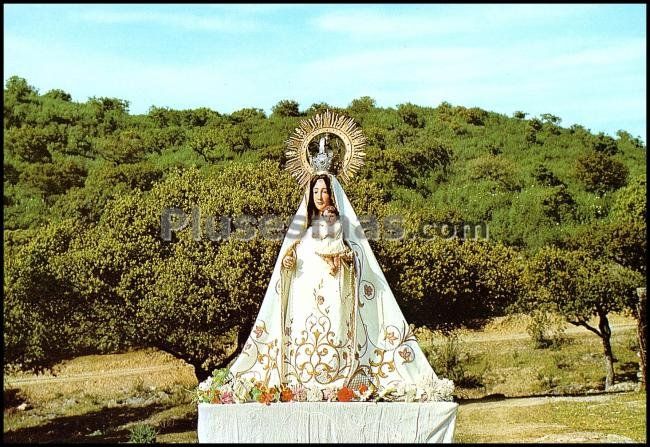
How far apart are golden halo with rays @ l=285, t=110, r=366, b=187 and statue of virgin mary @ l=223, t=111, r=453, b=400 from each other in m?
0.23

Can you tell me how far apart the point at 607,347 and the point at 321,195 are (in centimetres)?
862

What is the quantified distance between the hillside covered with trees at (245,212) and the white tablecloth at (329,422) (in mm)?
5904

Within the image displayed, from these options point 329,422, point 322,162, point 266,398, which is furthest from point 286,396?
point 322,162

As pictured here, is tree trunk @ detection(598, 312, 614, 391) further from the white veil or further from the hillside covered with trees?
the white veil

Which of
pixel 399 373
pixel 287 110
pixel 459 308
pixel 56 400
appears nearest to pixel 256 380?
pixel 399 373

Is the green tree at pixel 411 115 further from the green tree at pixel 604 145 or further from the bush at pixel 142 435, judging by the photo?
the bush at pixel 142 435

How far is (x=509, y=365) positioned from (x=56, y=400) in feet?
25.5

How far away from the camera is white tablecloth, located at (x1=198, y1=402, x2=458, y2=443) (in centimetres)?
847

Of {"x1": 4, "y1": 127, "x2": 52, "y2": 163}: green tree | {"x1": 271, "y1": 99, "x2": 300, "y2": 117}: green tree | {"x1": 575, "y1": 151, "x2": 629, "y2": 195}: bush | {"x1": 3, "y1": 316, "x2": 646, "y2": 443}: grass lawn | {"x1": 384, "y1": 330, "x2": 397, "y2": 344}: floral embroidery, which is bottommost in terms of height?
{"x1": 3, "y1": 316, "x2": 646, "y2": 443}: grass lawn

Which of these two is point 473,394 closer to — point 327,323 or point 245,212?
point 245,212

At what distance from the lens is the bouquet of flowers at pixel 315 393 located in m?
8.55

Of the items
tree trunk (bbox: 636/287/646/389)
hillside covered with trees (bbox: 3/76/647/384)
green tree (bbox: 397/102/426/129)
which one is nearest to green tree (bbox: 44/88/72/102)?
hillside covered with trees (bbox: 3/76/647/384)

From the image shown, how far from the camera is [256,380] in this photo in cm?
888

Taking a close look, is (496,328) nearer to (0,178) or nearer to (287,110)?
(287,110)
